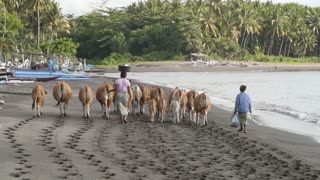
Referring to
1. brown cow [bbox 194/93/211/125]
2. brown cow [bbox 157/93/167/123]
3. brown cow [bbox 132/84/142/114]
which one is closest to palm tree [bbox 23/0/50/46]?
brown cow [bbox 132/84/142/114]

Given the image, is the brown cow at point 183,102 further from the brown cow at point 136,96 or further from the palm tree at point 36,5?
the palm tree at point 36,5

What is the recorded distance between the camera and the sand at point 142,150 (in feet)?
26.9

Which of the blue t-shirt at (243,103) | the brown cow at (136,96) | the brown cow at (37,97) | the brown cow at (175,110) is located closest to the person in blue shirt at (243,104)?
the blue t-shirt at (243,103)

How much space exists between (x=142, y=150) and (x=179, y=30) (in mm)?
72944

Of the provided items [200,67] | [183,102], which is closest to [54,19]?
[200,67]

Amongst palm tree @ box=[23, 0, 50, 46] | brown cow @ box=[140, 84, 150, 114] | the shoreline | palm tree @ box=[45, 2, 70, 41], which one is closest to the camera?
brown cow @ box=[140, 84, 150, 114]

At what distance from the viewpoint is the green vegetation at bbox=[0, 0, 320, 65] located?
247 ft

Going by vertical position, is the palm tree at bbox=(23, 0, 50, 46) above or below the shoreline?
Answer: above

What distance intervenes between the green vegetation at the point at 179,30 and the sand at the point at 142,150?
53194 mm

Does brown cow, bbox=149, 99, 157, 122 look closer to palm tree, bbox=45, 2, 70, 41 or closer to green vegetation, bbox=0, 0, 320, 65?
green vegetation, bbox=0, 0, 320, 65

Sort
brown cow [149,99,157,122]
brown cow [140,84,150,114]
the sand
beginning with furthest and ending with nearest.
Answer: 1. brown cow [140,84,150,114]
2. brown cow [149,99,157,122]
3. the sand

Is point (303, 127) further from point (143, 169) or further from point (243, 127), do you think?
point (143, 169)

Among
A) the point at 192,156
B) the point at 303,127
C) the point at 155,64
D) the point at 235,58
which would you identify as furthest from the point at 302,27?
the point at 192,156

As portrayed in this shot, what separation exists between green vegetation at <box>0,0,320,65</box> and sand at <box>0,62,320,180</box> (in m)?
53.2
